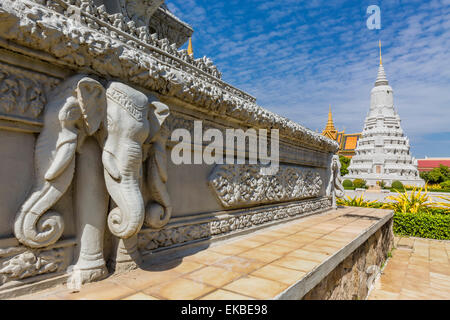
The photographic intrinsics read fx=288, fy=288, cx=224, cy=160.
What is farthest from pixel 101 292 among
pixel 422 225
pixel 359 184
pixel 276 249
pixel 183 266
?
pixel 359 184

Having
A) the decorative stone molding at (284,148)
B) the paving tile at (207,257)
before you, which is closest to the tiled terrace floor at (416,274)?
the decorative stone molding at (284,148)

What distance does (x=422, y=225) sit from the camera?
25.5ft

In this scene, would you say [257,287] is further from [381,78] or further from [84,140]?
[381,78]

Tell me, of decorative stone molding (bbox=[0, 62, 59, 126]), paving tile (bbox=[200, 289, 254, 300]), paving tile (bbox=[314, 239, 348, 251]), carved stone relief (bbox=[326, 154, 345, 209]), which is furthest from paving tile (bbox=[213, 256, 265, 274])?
carved stone relief (bbox=[326, 154, 345, 209])

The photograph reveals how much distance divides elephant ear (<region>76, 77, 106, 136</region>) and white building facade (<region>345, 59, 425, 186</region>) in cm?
3041

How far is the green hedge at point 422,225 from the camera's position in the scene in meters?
7.45

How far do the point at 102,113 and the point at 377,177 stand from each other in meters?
30.7

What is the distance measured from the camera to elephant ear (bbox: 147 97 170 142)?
7.16 feet

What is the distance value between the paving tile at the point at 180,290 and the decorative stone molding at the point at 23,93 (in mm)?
1243

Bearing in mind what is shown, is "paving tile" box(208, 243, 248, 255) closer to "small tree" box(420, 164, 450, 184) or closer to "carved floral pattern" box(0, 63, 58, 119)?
"carved floral pattern" box(0, 63, 58, 119)

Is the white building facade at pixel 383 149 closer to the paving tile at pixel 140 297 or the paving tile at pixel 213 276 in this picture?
the paving tile at pixel 213 276
